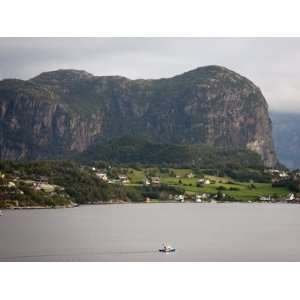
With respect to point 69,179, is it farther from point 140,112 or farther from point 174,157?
point 140,112

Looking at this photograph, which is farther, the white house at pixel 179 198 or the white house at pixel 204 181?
the white house at pixel 204 181

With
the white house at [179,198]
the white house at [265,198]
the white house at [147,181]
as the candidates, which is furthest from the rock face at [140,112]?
the white house at [265,198]

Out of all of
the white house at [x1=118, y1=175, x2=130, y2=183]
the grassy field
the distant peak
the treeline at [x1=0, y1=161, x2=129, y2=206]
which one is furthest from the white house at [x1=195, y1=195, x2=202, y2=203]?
the distant peak

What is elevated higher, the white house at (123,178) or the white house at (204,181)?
the white house at (204,181)

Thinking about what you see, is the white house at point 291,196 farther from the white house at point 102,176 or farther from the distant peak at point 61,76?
the distant peak at point 61,76
